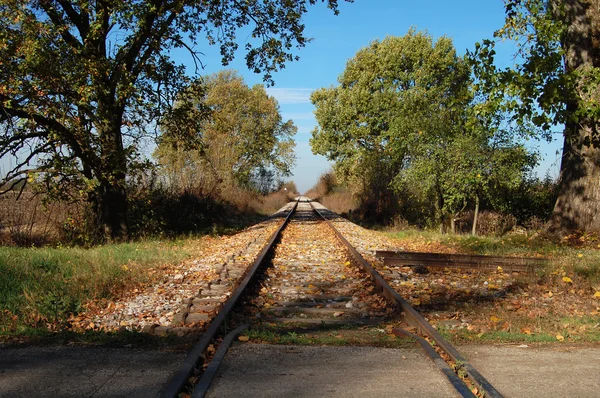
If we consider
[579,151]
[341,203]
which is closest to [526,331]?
[579,151]

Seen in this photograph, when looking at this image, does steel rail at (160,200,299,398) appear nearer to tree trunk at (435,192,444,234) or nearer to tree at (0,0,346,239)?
tree at (0,0,346,239)

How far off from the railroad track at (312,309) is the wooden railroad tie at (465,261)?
0.91m

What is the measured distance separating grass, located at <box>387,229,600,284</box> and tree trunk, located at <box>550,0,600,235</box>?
0.81m

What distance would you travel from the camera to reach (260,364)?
4.71 meters

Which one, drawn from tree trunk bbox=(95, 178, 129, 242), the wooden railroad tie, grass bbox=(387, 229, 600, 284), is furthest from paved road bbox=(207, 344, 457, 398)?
tree trunk bbox=(95, 178, 129, 242)

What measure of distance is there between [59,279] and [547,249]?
10525mm

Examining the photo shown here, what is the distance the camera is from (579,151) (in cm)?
1366

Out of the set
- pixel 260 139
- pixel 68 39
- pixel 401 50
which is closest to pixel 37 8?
pixel 68 39

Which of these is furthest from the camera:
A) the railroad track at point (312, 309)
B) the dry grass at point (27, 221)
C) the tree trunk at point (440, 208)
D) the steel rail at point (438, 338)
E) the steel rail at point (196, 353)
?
the tree trunk at point (440, 208)

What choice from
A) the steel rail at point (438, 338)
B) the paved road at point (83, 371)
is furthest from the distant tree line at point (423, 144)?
the paved road at point (83, 371)

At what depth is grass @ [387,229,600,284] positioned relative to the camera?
9.49 metres

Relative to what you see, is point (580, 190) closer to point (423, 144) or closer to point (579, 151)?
point (579, 151)

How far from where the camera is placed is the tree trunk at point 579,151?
12922 mm

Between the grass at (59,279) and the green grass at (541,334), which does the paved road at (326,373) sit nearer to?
the green grass at (541,334)
